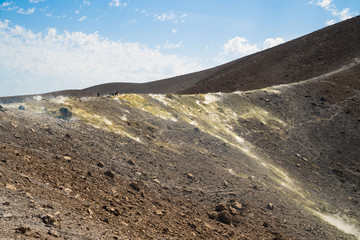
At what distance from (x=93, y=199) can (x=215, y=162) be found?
920 cm

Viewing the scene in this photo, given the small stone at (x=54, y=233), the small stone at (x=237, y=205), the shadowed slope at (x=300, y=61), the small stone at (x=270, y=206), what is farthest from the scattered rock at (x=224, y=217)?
the shadowed slope at (x=300, y=61)

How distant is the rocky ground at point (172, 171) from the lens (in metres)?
8.30

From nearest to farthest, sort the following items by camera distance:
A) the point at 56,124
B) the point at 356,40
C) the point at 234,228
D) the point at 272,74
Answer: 1. the point at 234,228
2. the point at 56,124
3. the point at 272,74
4. the point at 356,40

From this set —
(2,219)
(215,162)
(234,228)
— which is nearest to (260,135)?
(215,162)

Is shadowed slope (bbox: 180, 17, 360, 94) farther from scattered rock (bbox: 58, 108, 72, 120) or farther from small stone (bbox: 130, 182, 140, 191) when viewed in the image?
small stone (bbox: 130, 182, 140, 191)

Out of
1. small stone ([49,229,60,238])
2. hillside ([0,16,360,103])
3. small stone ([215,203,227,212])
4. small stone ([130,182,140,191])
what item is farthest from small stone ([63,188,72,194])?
hillside ([0,16,360,103])

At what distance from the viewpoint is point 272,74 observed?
173ft

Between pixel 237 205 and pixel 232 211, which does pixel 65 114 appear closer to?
pixel 232 211

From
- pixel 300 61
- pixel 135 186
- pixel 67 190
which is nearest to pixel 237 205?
pixel 135 186

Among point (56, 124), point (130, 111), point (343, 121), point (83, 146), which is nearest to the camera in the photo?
point (83, 146)

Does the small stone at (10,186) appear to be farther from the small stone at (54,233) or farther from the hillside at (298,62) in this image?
the hillside at (298,62)

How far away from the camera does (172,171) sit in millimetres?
14547

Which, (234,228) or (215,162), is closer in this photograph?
(234,228)

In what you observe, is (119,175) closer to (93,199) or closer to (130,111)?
(93,199)
